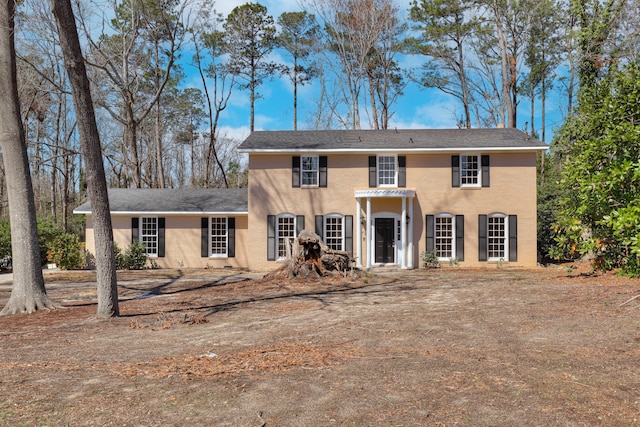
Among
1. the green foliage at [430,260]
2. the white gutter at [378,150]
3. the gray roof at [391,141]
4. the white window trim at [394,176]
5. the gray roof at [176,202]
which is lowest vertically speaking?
the green foliage at [430,260]

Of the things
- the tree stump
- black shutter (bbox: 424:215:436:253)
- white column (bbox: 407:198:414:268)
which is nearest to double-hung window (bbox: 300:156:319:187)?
white column (bbox: 407:198:414:268)

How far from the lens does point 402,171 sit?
19703 millimetres

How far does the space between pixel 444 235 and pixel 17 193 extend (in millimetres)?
14753

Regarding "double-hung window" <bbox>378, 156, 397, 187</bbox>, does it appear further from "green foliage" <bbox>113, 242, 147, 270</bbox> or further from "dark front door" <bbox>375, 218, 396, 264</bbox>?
"green foliage" <bbox>113, 242, 147, 270</bbox>

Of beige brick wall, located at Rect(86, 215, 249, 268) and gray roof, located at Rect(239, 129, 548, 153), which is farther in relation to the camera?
beige brick wall, located at Rect(86, 215, 249, 268)

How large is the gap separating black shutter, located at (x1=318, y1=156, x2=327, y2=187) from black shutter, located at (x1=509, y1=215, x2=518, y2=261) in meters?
7.55

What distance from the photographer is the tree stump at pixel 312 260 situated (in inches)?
607

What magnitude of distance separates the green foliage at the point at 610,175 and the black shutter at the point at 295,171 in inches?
401

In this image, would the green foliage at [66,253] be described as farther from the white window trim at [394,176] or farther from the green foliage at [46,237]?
the white window trim at [394,176]

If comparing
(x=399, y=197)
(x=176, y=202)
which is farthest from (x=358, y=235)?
(x=176, y=202)

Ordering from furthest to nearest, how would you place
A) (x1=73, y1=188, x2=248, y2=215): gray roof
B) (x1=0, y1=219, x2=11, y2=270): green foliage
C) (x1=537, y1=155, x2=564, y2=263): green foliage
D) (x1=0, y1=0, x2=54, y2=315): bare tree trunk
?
(x1=537, y1=155, x2=564, y2=263): green foliage → (x1=73, y1=188, x2=248, y2=215): gray roof → (x1=0, y1=219, x2=11, y2=270): green foliage → (x1=0, y1=0, x2=54, y2=315): bare tree trunk

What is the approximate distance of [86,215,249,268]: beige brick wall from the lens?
21.3 metres

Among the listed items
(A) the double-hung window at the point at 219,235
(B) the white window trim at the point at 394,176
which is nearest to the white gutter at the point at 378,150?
(B) the white window trim at the point at 394,176

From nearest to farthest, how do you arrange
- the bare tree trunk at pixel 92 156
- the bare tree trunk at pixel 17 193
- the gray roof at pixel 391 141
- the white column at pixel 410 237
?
the bare tree trunk at pixel 92 156 → the bare tree trunk at pixel 17 193 → the white column at pixel 410 237 → the gray roof at pixel 391 141
